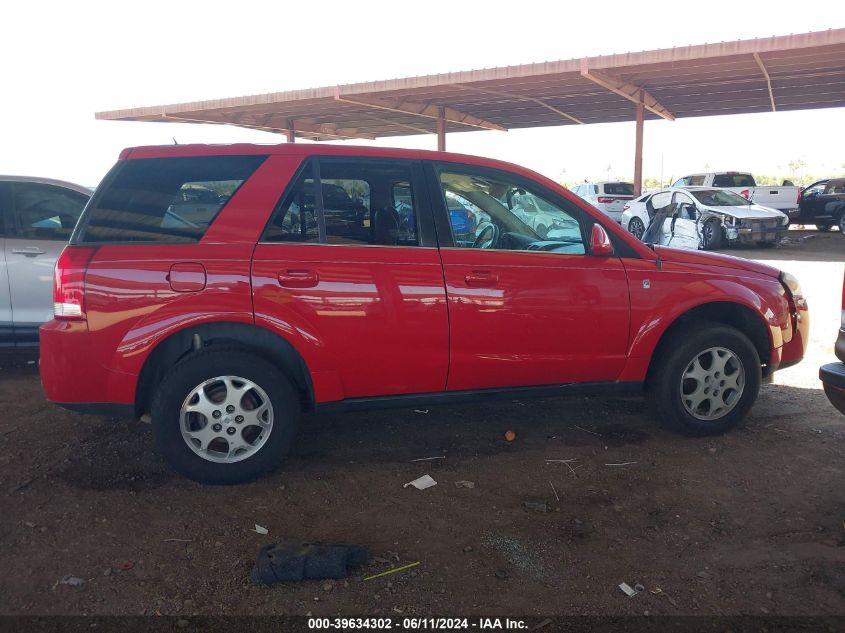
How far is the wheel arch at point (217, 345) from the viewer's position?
364cm

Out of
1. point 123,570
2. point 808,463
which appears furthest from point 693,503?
point 123,570

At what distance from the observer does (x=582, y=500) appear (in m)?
3.56

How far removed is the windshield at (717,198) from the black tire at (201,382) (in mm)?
15798

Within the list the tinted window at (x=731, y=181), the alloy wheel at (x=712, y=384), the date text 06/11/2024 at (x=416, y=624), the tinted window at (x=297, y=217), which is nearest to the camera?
the date text 06/11/2024 at (x=416, y=624)

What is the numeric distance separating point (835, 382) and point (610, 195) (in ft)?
67.1

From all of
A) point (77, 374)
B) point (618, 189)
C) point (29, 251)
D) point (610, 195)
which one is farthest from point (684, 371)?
point (618, 189)

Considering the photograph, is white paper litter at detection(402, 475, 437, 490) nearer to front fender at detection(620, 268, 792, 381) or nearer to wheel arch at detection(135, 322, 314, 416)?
wheel arch at detection(135, 322, 314, 416)

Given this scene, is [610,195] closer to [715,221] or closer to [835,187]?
[835,187]

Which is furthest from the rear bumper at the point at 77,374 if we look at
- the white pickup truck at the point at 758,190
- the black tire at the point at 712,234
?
the white pickup truck at the point at 758,190

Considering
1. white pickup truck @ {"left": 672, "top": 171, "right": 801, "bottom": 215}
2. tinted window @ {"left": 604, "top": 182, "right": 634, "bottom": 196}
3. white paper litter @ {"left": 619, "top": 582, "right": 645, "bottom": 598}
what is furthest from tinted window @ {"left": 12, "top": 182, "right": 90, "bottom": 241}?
tinted window @ {"left": 604, "top": 182, "right": 634, "bottom": 196}

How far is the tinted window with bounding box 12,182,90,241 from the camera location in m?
5.97

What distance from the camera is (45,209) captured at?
609cm

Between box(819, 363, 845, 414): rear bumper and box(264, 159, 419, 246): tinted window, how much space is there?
94.2 inches

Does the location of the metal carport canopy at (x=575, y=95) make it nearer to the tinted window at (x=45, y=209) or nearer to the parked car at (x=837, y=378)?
the parked car at (x=837, y=378)
